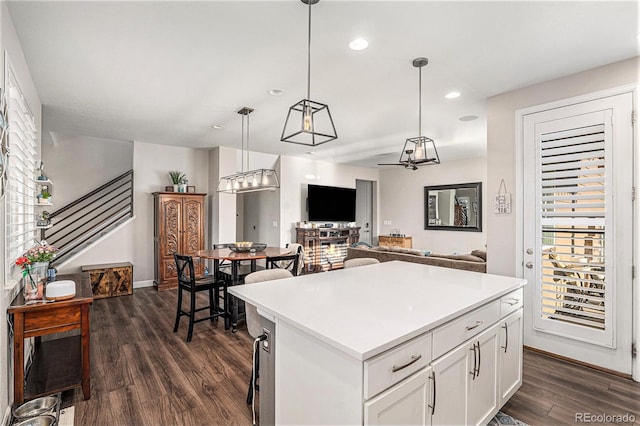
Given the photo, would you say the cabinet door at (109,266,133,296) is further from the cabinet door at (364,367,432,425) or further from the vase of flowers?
the cabinet door at (364,367,432,425)

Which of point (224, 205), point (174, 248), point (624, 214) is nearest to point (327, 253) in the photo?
point (224, 205)

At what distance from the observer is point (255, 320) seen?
2053 mm

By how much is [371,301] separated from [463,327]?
0.48 meters

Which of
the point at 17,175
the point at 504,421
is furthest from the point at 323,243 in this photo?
the point at 17,175

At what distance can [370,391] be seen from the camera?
1146 millimetres

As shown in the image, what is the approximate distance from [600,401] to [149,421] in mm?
3149

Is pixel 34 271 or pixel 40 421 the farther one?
pixel 34 271

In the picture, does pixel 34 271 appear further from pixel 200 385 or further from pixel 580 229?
pixel 580 229

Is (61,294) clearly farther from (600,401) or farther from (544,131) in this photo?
(544,131)

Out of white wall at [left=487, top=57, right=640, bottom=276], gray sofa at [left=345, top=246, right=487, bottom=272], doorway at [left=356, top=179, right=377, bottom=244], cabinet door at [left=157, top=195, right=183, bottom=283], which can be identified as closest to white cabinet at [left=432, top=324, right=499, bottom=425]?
white wall at [left=487, top=57, right=640, bottom=276]

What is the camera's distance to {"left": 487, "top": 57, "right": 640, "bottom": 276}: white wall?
3021 mm

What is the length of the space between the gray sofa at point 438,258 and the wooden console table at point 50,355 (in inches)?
148

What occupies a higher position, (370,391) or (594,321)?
(370,391)

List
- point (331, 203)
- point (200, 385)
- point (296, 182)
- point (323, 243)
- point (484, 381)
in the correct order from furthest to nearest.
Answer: point (331, 203)
point (323, 243)
point (296, 182)
point (200, 385)
point (484, 381)
